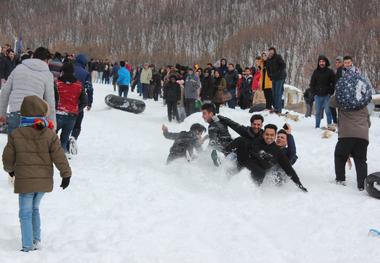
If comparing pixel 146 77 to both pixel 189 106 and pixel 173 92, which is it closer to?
Answer: pixel 173 92

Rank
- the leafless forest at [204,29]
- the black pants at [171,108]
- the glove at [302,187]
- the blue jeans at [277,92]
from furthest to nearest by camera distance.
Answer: the leafless forest at [204,29] < the black pants at [171,108] < the blue jeans at [277,92] < the glove at [302,187]

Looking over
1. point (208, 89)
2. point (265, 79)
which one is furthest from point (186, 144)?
point (208, 89)

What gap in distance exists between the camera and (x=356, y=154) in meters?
6.85

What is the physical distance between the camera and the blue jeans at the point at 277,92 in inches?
459

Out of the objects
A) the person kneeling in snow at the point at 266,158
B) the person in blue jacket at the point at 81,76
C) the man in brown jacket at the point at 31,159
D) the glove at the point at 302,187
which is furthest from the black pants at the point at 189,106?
the man in brown jacket at the point at 31,159

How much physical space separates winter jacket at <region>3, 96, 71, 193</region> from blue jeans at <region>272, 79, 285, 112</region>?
8218 millimetres

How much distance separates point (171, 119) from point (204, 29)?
35.1 meters

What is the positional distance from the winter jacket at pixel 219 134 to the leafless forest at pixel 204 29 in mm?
23819

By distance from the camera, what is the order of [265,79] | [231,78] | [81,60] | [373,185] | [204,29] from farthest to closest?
[204,29]
[231,78]
[265,79]
[81,60]
[373,185]

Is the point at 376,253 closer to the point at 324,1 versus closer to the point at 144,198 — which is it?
the point at 144,198

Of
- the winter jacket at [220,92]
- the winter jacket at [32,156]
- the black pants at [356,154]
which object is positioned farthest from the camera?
the winter jacket at [220,92]

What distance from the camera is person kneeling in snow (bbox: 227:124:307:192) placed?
6773 millimetres

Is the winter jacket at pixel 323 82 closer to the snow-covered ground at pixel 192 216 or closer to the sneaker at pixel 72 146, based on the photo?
the snow-covered ground at pixel 192 216

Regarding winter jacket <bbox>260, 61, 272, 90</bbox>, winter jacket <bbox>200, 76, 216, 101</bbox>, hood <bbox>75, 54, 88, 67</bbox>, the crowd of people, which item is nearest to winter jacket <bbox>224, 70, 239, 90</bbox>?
the crowd of people
